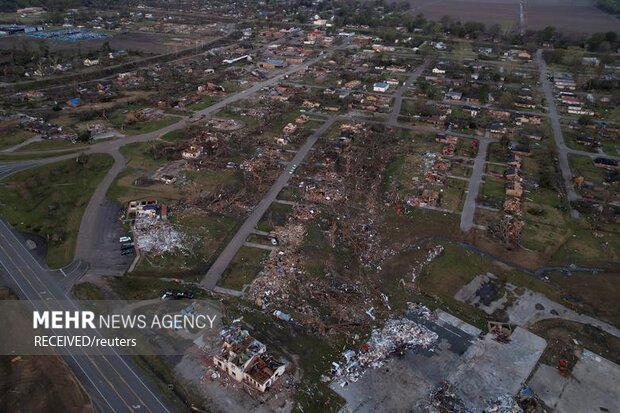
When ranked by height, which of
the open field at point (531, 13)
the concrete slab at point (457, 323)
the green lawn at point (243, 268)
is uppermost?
the open field at point (531, 13)

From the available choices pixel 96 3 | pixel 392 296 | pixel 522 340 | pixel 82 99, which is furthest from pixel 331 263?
pixel 96 3

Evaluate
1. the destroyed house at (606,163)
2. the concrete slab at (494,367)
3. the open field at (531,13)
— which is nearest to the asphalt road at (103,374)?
the concrete slab at (494,367)

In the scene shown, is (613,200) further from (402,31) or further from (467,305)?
(402,31)

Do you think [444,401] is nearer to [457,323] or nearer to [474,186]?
[457,323]

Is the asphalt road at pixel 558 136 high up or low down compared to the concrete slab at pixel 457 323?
up

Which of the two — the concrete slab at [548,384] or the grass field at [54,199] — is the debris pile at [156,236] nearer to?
the grass field at [54,199]

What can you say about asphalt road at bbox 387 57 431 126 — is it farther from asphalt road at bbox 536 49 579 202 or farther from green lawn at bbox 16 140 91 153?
green lawn at bbox 16 140 91 153
